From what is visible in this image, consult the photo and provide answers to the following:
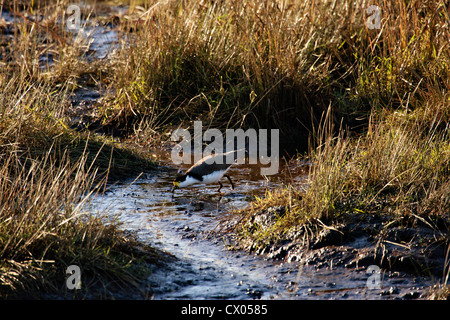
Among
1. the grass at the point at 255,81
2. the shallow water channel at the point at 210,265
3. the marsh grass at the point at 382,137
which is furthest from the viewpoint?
the grass at the point at 255,81

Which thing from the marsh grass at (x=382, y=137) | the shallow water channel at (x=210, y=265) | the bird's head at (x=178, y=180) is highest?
the marsh grass at (x=382, y=137)

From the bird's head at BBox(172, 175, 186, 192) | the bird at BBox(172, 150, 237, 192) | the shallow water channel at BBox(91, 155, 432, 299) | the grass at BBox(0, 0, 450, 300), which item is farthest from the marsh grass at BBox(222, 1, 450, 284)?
the bird's head at BBox(172, 175, 186, 192)

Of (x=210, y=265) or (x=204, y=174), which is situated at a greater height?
(x=204, y=174)

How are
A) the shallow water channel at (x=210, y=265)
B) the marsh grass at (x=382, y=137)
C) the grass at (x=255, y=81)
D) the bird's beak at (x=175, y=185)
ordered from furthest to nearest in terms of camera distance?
1. the grass at (x=255, y=81)
2. the bird's beak at (x=175, y=185)
3. the marsh grass at (x=382, y=137)
4. the shallow water channel at (x=210, y=265)

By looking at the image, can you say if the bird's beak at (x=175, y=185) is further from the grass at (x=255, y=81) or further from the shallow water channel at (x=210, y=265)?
the grass at (x=255, y=81)

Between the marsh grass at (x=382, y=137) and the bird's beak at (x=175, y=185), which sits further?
the bird's beak at (x=175, y=185)

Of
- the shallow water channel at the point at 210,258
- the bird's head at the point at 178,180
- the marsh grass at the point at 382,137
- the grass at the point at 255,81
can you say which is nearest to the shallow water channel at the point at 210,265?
the shallow water channel at the point at 210,258

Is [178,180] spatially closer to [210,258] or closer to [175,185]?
[175,185]

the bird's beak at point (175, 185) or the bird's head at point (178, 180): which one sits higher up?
the bird's head at point (178, 180)

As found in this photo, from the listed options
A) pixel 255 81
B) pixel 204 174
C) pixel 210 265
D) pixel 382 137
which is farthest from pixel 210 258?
pixel 255 81

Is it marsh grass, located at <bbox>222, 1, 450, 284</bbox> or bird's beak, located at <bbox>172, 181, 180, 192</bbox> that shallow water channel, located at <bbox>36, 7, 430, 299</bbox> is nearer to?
bird's beak, located at <bbox>172, 181, 180, 192</bbox>

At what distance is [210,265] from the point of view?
461cm

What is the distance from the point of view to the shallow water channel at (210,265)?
13.7 feet

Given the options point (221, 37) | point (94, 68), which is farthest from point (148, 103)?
point (94, 68)
